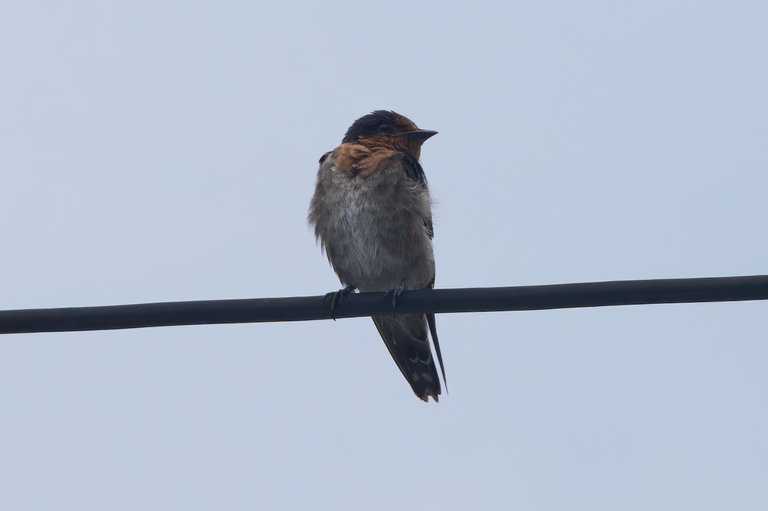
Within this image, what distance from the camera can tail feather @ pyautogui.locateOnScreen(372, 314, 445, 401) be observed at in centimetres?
890

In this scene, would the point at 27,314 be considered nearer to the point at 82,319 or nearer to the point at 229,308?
the point at 82,319

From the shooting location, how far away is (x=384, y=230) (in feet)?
27.6

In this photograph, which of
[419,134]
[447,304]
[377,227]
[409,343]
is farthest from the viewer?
[419,134]

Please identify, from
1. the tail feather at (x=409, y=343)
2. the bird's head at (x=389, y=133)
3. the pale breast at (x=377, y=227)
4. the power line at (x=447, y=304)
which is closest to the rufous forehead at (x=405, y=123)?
the bird's head at (x=389, y=133)

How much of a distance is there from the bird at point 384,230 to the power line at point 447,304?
3.36m

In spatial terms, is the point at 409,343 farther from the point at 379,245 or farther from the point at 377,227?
the point at 377,227

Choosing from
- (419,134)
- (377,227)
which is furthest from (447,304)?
(419,134)

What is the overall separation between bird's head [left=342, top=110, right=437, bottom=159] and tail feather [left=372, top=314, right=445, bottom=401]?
54.2 inches

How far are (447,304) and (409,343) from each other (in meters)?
4.09

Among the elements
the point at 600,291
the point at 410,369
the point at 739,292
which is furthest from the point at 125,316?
the point at 410,369

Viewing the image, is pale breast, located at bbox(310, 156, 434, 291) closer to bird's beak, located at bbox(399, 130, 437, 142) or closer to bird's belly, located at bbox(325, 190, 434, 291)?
bird's belly, located at bbox(325, 190, 434, 291)

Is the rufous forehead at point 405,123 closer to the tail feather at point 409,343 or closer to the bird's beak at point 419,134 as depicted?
the bird's beak at point 419,134

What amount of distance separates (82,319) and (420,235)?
13.8 feet

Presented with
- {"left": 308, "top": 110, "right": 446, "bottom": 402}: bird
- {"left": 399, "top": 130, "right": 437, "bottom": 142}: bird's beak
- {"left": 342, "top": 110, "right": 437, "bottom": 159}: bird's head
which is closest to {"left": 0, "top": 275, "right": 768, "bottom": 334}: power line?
{"left": 308, "top": 110, "right": 446, "bottom": 402}: bird
